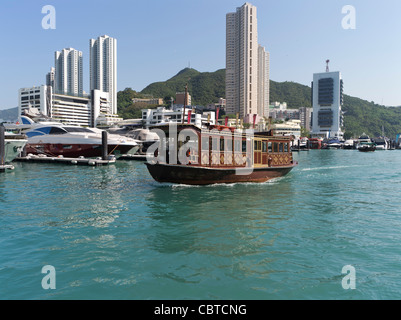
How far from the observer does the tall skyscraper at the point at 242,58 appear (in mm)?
139000

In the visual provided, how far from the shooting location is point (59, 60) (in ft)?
534

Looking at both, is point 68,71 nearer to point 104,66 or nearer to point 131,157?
point 104,66

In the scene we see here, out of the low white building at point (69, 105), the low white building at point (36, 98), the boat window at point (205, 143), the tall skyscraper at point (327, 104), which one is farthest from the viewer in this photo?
the tall skyscraper at point (327, 104)

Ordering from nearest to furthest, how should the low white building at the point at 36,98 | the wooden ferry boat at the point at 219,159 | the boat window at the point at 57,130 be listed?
the wooden ferry boat at the point at 219,159 < the boat window at the point at 57,130 < the low white building at the point at 36,98

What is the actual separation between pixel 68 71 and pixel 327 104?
138231 mm

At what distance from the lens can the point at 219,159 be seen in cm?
1828

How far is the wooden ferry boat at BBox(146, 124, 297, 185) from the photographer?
1703cm

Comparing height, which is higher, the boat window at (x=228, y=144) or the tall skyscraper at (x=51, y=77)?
the tall skyscraper at (x=51, y=77)

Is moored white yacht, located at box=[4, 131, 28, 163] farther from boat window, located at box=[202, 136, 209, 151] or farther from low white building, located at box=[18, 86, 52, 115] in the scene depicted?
low white building, located at box=[18, 86, 52, 115]

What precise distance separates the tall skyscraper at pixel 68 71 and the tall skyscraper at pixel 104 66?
9967 millimetres

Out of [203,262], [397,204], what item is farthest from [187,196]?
[397,204]

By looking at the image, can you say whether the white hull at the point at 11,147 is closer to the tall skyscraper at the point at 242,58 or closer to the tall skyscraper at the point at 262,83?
the tall skyscraper at the point at 242,58
